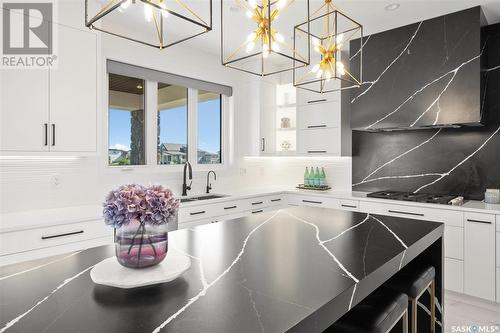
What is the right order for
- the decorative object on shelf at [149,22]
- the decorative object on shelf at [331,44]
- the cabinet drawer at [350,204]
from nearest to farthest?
1. the decorative object on shelf at [331,44]
2. the decorative object on shelf at [149,22]
3. the cabinet drawer at [350,204]

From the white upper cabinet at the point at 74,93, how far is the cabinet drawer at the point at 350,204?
105 inches

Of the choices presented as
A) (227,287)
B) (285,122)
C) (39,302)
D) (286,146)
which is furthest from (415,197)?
(39,302)

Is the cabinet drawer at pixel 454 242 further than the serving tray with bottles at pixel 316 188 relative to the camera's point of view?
No

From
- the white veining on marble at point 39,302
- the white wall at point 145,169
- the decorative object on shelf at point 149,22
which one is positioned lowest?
the white veining on marble at point 39,302

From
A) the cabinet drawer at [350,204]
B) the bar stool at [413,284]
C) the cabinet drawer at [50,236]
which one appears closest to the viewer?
the bar stool at [413,284]

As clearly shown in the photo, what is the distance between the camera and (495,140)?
3.17 meters

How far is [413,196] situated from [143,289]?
10.3 ft

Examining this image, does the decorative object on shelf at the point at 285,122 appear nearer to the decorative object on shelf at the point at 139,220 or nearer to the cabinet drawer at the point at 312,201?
the cabinet drawer at the point at 312,201

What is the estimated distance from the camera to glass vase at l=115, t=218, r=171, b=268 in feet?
3.53

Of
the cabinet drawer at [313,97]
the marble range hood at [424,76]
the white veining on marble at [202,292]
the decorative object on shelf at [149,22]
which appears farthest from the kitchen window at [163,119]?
the white veining on marble at [202,292]

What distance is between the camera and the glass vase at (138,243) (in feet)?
3.53

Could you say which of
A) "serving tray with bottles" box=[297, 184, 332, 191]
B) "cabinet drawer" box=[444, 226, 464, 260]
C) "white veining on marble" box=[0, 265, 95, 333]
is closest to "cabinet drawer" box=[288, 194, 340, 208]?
"serving tray with bottles" box=[297, 184, 332, 191]

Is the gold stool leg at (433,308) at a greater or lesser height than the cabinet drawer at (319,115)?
lesser

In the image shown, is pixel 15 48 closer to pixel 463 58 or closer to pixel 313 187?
pixel 313 187
